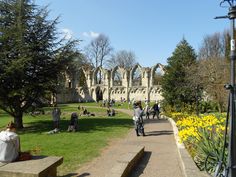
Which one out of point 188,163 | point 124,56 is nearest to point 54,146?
point 188,163

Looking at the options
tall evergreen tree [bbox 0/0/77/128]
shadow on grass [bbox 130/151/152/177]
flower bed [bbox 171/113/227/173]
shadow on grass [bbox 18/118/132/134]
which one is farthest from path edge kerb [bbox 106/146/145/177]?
tall evergreen tree [bbox 0/0/77/128]

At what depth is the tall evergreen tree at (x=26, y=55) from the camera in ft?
58.0

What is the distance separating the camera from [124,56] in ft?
243

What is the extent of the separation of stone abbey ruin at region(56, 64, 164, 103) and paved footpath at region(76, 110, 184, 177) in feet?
155

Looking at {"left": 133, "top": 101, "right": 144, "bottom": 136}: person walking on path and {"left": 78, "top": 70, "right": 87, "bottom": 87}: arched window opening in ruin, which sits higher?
{"left": 78, "top": 70, "right": 87, "bottom": 87}: arched window opening in ruin

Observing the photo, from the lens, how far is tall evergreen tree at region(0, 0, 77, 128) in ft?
58.0

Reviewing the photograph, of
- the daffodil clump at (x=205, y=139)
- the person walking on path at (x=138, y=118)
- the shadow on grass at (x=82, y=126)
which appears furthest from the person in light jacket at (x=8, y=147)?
the shadow on grass at (x=82, y=126)

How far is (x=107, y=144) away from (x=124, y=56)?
62.6m

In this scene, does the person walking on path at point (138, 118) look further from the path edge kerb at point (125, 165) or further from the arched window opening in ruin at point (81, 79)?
the arched window opening in ruin at point (81, 79)

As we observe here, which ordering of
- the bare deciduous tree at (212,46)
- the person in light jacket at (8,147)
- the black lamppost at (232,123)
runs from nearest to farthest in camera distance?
the black lamppost at (232,123)
the person in light jacket at (8,147)
the bare deciduous tree at (212,46)

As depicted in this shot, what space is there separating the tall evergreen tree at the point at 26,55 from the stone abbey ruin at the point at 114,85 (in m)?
40.7

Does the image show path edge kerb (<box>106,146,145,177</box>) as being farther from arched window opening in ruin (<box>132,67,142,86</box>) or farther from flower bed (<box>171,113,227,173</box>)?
arched window opening in ruin (<box>132,67,142,86</box>)

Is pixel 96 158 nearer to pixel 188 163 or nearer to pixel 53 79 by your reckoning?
pixel 188 163

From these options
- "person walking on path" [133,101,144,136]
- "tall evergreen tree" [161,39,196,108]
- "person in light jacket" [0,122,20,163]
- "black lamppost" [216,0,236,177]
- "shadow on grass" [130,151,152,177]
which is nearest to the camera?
"black lamppost" [216,0,236,177]
